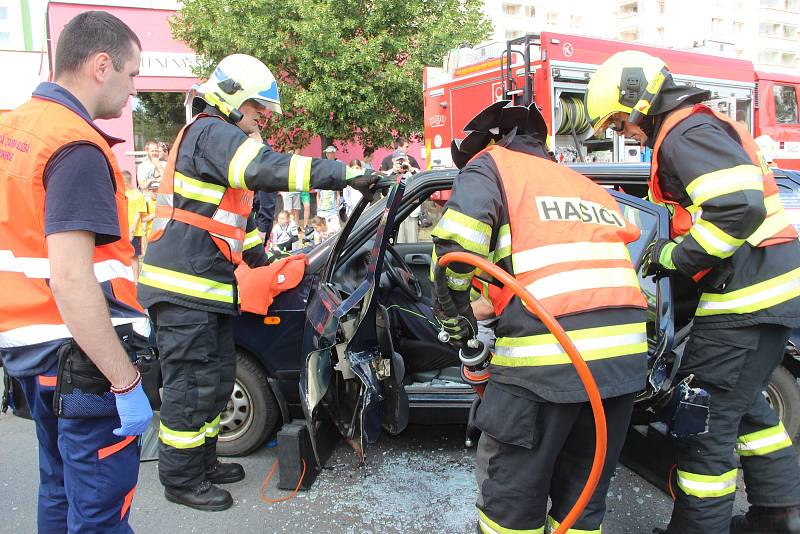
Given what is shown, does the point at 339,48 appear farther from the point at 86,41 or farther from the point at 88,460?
the point at 88,460

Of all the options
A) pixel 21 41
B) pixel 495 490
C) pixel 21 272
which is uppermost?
pixel 21 41

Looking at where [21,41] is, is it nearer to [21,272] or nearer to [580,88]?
[580,88]

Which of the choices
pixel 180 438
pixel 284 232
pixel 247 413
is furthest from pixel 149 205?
pixel 180 438

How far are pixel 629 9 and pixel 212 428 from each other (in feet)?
194

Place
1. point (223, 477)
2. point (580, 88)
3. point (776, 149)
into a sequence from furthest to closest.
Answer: point (776, 149) < point (580, 88) < point (223, 477)

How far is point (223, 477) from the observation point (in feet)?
10.6

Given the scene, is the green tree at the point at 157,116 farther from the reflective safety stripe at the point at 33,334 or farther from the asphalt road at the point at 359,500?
the reflective safety stripe at the point at 33,334

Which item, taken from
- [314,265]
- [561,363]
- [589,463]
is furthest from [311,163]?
[589,463]

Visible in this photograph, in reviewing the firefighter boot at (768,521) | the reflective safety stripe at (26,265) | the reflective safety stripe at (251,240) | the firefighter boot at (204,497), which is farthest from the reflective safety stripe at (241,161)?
the firefighter boot at (768,521)

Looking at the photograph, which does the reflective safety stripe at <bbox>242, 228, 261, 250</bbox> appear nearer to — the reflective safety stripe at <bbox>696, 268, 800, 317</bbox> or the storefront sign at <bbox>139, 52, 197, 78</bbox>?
the reflective safety stripe at <bbox>696, 268, 800, 317</bbox>

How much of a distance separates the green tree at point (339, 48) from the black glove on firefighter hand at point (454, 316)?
44.9 ft

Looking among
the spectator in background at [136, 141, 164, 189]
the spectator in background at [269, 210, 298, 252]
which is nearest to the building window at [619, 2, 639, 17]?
the spectator in background at [269, 210, 298, 252]

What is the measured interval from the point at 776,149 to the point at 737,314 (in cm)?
1057

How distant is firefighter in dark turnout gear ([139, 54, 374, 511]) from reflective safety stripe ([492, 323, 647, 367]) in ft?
4.82
